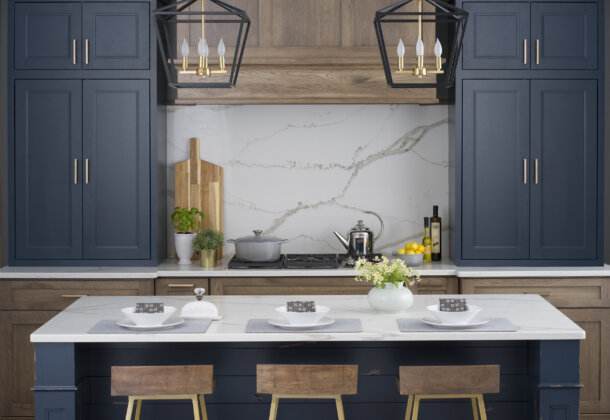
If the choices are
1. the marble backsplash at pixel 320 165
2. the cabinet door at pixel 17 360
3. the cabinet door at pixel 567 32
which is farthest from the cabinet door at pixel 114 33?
the cabinet door at pixel 567 32

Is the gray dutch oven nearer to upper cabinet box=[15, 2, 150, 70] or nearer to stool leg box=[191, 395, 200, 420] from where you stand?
upper cabinet box=[15, 2, 150, 70]

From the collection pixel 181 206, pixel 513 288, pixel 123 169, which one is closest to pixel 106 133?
pixel 123 169

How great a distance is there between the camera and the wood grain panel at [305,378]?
8.31 ft

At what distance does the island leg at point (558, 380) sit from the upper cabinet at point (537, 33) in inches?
81.7

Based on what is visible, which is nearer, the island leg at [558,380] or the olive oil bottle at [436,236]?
the island leg at [558,380]

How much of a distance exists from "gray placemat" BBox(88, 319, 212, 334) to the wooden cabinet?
133 centimetres

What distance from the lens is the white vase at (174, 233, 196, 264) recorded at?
4410 millimetres

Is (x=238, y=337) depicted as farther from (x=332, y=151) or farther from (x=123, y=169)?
(x=332, y=151)

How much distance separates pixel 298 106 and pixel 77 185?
1.52 metres

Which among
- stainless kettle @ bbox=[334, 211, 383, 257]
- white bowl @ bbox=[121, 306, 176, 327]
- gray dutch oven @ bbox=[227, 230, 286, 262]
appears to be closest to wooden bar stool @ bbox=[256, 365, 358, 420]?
white bowl @ bbox=[121, 306, 176, 327]

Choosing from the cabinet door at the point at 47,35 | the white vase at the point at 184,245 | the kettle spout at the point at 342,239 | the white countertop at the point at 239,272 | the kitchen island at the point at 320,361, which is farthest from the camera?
the kettle spout at the point at 342,239

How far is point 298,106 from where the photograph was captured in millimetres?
4754

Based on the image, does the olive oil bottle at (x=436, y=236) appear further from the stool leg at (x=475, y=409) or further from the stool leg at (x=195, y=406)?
the stool leg at (x=195, y=406)

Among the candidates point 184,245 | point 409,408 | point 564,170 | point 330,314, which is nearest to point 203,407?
point 330,314
